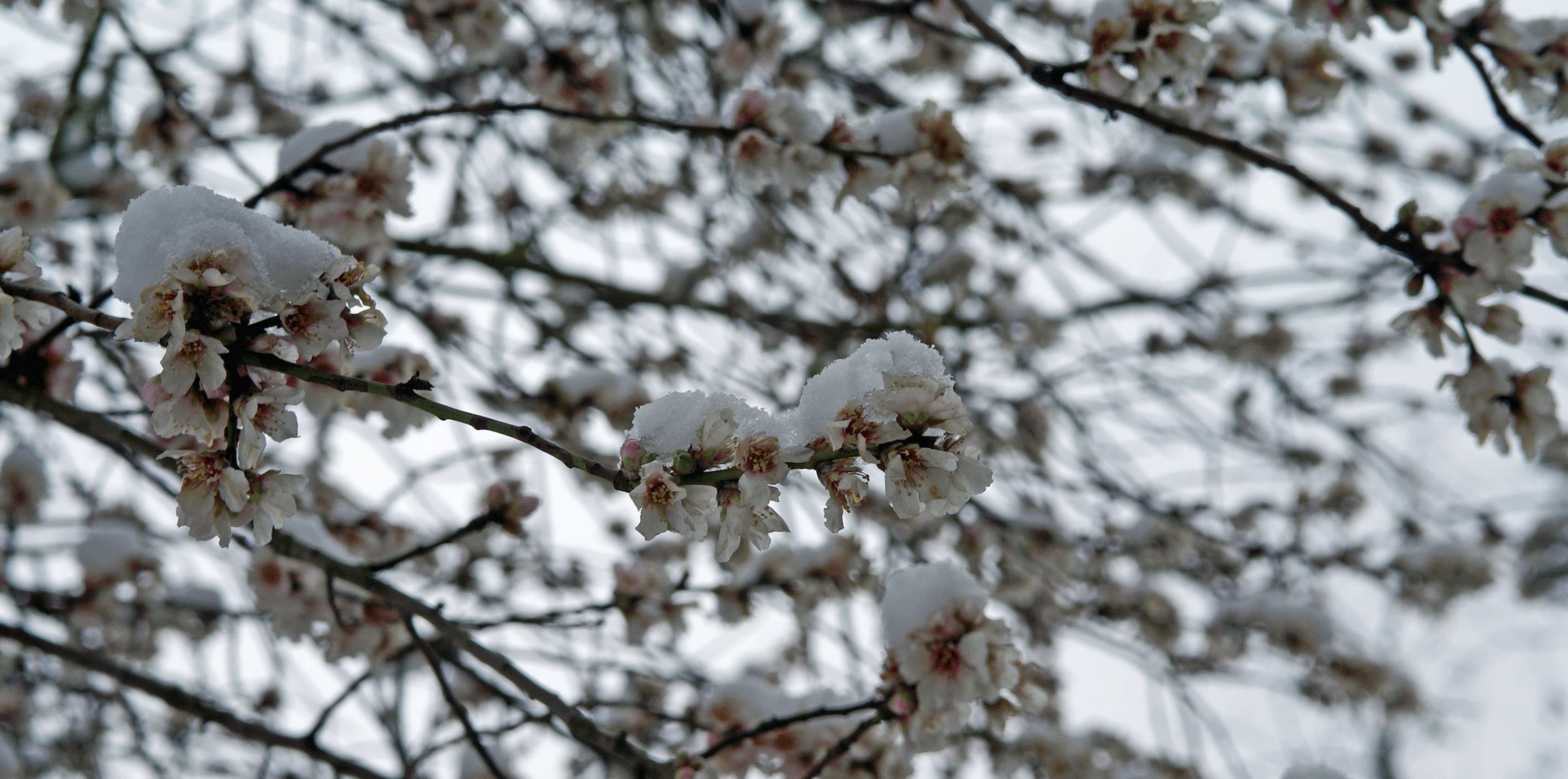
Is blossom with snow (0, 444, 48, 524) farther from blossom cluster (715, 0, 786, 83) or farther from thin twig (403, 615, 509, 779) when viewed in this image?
blossom cluster (715, 0, 786, 83)

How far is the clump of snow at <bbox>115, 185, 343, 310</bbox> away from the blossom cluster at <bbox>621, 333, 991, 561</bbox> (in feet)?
1.15

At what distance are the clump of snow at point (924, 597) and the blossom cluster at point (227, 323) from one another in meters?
0.78

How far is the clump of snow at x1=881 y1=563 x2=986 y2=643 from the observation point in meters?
1.35

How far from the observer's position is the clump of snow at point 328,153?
1581 mm

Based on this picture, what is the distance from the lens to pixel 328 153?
1546mm

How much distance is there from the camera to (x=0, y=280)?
970 millimetres

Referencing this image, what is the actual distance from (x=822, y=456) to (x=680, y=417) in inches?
5.9

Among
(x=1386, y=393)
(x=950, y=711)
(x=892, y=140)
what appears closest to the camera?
(x=950, y=711)

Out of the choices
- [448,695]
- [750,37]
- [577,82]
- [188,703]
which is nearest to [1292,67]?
[750,37]

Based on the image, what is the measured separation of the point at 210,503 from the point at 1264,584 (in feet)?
12.0

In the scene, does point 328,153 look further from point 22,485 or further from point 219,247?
point 22,485

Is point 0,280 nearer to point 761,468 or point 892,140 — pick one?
point 761,468

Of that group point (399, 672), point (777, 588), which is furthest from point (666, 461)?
point (399, 672)

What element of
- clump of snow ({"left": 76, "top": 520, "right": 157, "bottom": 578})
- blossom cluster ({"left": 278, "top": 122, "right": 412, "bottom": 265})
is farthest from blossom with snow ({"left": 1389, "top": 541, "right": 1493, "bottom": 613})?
clump of snow ({"left": 76, "top": 520, "right": 157, "bottom": 578})
